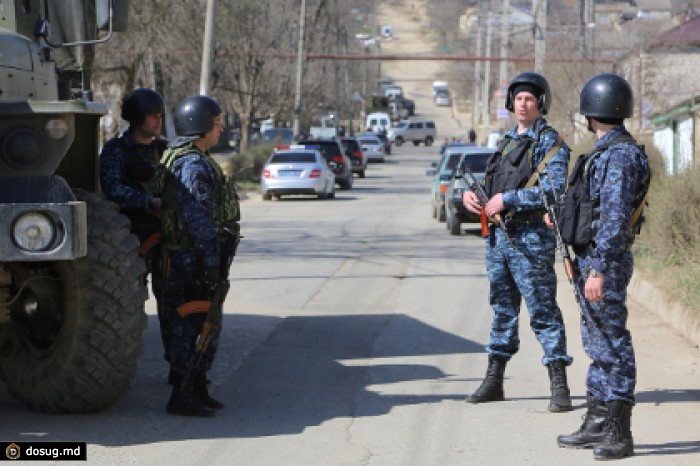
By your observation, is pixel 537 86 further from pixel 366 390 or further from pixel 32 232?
pixel 32 232

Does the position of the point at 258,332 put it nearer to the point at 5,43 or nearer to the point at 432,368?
the point at 432,368

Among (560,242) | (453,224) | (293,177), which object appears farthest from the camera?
(293,177)

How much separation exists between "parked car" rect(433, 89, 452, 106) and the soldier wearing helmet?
118 m

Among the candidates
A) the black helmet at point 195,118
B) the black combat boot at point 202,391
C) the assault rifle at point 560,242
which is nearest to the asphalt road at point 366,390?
the black combat boot at point 202,391

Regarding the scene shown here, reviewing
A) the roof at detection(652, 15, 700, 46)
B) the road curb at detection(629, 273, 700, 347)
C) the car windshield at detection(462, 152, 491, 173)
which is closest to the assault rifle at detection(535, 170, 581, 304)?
the road curb at detection(629, 273, 700, 347)

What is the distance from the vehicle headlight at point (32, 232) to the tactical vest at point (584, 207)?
2.75 m

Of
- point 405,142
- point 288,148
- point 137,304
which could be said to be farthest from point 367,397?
point 405,142

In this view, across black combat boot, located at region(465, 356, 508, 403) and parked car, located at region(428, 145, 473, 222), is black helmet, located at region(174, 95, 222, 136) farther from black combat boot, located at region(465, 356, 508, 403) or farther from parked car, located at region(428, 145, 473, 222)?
parked car, located at region(428, 145, 473, 222)

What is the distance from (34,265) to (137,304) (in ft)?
2.24

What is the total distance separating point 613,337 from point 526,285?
3.79ft

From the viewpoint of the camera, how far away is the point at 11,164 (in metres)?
7.23

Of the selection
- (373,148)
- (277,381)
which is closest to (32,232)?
(277,381)

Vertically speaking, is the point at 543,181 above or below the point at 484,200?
above

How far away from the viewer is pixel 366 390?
8617 millimetres
